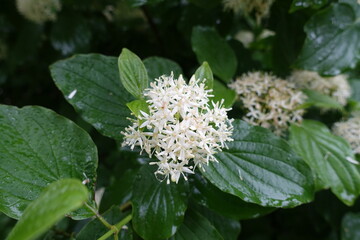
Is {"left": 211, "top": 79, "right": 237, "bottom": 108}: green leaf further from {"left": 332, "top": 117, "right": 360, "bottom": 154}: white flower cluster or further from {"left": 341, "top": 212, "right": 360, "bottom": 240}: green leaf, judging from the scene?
{"left": 341, "top": 212, "right": 360, "bottom": 240}: green leaf

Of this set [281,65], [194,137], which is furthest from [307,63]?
[194,137]

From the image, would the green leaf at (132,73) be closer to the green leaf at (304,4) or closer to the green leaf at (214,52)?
the green leaf at (214,52)

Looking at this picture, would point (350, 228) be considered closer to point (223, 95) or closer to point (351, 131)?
point (351, 131)

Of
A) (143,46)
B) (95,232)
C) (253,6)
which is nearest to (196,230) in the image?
(95,232)

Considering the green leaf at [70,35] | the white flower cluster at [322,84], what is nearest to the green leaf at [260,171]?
the white flower cluster at [322,84]

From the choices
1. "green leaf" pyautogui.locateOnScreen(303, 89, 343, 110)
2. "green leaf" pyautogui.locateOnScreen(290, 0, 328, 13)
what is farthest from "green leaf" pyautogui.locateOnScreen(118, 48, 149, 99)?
"green leaf" pyautogui.locateOnScreen(303, 89, 343, 110)

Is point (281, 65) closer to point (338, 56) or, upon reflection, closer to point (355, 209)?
point (338, 56)
